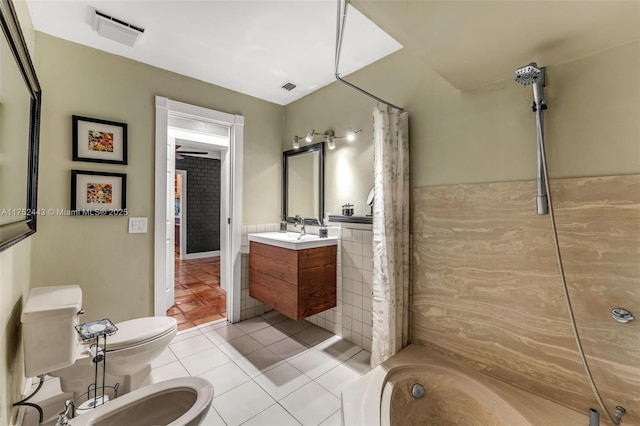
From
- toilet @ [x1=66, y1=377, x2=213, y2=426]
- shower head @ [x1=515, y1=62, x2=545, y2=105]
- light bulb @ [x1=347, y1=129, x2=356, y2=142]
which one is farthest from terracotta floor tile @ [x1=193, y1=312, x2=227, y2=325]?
shower head @ [x1=515, y1=62, x2=545, y2=105]

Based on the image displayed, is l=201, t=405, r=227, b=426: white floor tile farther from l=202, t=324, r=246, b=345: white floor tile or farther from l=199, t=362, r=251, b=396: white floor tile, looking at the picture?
l=202, t=324, r=246, b=345: white floor tile

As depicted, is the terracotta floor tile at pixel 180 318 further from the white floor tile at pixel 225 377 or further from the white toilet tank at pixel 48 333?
the white toilet tank at pixel 48 333

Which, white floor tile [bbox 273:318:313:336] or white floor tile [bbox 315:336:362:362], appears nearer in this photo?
white floor tile [bbox 315:336:362:362]

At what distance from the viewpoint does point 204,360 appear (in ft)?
7.18

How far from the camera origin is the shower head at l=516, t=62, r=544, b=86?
→ 122cm

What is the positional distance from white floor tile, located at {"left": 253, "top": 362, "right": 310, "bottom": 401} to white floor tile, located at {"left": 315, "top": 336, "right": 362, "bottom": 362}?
354 millimetres

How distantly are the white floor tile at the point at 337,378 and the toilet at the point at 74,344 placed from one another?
1.11 metres

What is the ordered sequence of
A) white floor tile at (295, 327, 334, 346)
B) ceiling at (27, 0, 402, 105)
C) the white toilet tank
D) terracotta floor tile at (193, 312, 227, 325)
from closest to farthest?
the white toilet tank → ceiling at (27, 0, 402, 105) → white floor tile at (295, 327, 334, 346) → terracotta floor tile at (193, 312, 227, 325)

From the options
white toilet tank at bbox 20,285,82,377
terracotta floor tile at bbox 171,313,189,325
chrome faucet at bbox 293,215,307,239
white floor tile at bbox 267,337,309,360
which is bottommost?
white floor tile at bbox 267,337,309,360

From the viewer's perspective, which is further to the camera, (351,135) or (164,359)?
(351,135)

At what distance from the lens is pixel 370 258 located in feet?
7.40

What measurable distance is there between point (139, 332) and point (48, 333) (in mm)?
431

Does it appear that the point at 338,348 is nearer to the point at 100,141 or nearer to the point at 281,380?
the point at 281,380

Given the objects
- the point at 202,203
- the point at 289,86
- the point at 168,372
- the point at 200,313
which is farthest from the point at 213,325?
the point at 202,203
